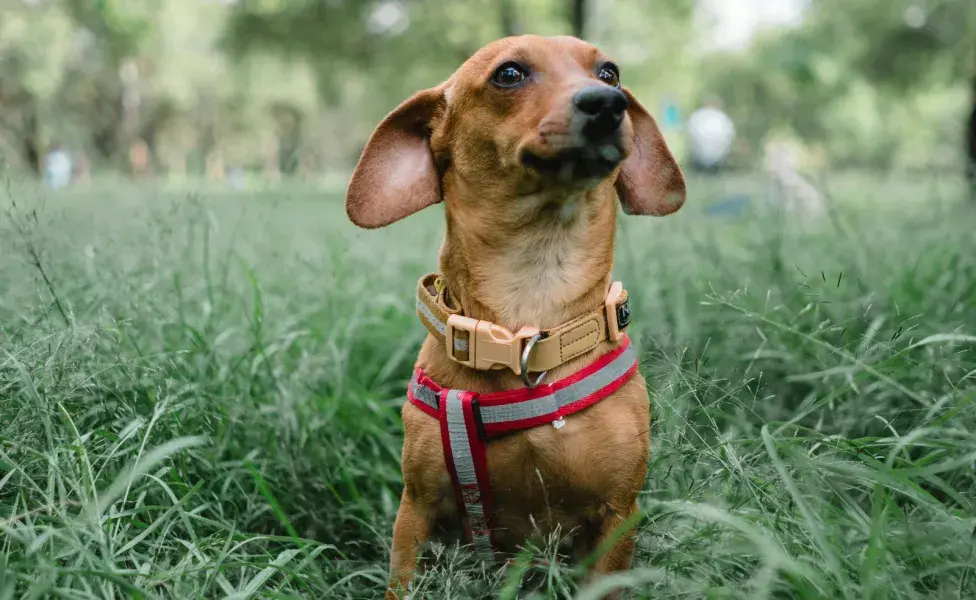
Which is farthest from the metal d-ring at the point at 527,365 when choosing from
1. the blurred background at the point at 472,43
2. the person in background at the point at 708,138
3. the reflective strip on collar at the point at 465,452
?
the person in background at the point at 708,138

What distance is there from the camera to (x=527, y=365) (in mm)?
1845

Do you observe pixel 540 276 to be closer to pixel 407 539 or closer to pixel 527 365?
pixel 527 365

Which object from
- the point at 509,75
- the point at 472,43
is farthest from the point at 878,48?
the point at 509,75

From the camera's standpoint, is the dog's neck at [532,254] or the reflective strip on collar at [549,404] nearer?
the reflective strip on collar at [549,404]

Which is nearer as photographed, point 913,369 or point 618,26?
point 913,369

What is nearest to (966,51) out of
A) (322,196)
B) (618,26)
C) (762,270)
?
(618,26)

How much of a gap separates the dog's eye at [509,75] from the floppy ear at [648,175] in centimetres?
39

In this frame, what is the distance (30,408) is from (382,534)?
1.04 meters

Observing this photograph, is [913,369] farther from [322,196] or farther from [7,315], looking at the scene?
[322,196]

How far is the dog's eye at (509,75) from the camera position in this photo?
207 cm

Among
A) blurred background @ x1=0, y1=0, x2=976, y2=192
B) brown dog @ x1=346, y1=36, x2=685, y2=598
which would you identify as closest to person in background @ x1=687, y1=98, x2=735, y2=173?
blurred background @ x1=0, y1=0, x2=976, y2=192

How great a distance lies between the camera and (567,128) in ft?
5.91

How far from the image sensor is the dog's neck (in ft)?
6.63

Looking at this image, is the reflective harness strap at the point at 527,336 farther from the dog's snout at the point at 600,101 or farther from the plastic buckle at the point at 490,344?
the dog's snout at the point at 600,101
